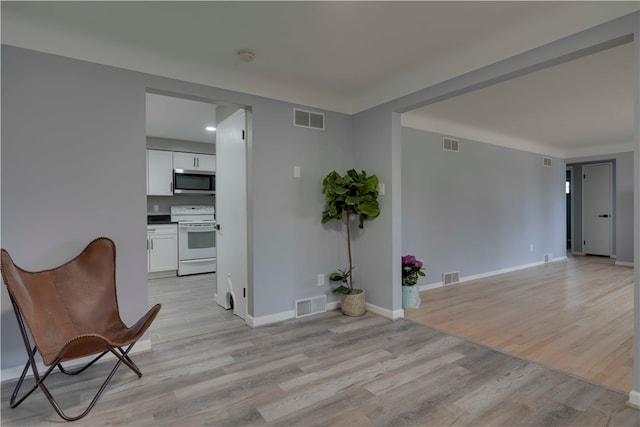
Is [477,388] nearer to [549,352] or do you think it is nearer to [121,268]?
[549,352]

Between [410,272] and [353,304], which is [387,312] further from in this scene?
[410,272]

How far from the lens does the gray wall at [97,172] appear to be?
225cm

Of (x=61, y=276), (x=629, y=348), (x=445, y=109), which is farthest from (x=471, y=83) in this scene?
(x=61, y=276)

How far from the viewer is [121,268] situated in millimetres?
2605

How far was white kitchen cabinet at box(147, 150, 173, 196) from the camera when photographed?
18.5ft

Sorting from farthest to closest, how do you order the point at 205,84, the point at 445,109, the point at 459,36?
the point at 445,109 < the point at 205,84 < the point at 459,36

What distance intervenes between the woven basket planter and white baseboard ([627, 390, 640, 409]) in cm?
213

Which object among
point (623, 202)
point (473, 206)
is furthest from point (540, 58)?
point (623, 202)

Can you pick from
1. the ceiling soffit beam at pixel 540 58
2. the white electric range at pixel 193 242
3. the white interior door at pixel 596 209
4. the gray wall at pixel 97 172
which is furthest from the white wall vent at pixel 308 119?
the white interior door at pixel 596 209

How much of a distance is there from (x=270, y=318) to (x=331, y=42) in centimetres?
262

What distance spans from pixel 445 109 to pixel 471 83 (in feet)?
5.30

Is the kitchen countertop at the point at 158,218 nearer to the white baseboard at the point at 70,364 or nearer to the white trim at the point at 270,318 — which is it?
the white trim at the point at 270,318

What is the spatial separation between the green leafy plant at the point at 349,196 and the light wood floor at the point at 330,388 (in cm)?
112

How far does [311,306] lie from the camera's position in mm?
3570
